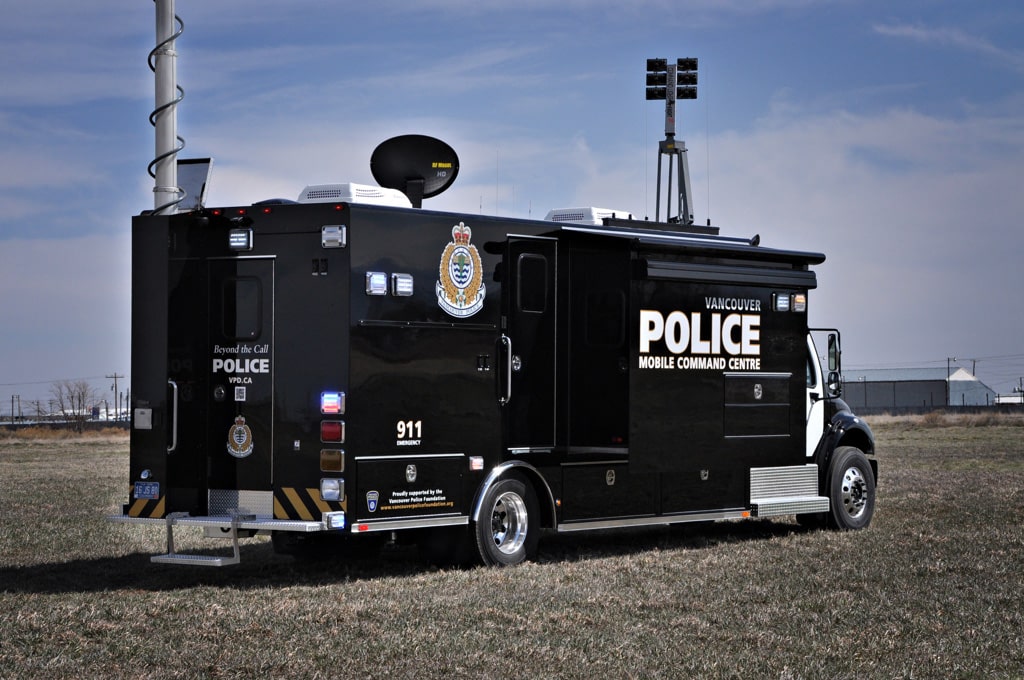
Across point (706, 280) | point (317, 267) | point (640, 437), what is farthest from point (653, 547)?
point (317, 267)

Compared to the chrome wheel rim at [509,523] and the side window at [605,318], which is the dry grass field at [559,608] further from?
the side window at [605,318]

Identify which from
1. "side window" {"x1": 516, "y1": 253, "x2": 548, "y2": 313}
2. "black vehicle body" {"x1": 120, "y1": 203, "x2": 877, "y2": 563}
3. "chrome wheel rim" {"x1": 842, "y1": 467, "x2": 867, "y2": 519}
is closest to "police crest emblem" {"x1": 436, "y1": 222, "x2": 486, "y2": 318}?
"black vehicle body" {"x1": 120, "y1": 203, "x2": 877, "y2": 563}

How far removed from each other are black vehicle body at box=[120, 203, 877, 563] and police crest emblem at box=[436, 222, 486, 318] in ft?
0.06

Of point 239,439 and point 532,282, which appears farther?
point 532,282

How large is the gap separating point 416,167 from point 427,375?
267cm

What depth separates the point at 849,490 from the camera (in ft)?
52.1

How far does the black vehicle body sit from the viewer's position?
1161cm

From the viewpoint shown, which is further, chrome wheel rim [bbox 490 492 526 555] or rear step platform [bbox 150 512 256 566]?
chrome wheel rim [bbox 490 492 526 555]

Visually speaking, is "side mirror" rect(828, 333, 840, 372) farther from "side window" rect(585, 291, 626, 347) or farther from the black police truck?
"side window" rect(585, 291, 626, 347)

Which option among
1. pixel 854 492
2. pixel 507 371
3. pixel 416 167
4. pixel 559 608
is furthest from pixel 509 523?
pixel 854 492

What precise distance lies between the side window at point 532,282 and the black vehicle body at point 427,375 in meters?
0.02

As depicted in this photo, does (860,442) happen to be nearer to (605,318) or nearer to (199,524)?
(605,318)

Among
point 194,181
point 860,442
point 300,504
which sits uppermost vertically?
point 194,181

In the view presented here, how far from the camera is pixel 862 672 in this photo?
7.78 metres
